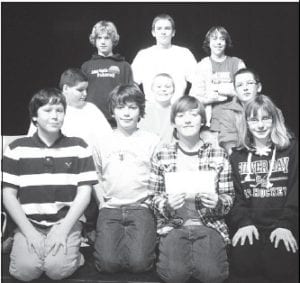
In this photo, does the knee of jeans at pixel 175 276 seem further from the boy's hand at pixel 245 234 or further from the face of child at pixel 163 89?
the face of child at pixel 163 89

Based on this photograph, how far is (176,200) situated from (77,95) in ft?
2.50

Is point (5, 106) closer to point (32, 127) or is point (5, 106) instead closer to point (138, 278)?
point (32, 127)

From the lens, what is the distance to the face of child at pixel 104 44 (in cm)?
199

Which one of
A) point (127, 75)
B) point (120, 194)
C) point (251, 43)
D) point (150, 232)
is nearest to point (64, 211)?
point (120, 194)

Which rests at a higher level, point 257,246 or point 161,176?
point 161,176

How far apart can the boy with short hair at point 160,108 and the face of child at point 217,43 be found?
0.84 ft

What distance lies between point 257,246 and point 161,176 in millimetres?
485

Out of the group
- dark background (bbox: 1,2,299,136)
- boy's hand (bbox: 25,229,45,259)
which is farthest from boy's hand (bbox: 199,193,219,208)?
boy's hand (bbox: 25,229,45,259)

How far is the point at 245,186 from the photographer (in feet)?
5.75

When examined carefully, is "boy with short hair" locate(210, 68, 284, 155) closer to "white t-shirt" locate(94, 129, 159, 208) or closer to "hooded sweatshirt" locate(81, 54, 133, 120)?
"white t-shirt" locate(94, 129, 159, 208)

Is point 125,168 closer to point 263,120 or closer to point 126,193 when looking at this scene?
point 126,193

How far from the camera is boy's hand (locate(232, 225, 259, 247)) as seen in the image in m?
1.65

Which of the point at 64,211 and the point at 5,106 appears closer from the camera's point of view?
the point at 64,211

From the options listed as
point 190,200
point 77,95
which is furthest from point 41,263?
point 77,95
